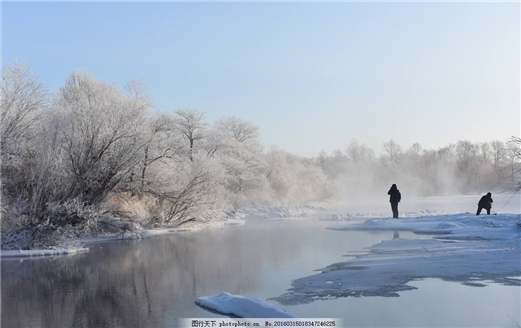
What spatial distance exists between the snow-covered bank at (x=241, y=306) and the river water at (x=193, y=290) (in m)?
0.25

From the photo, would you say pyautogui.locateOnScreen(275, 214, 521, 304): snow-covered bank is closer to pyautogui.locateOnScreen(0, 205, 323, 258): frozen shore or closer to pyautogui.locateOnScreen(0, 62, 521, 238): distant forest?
pyautogui.locateOnScreen(0, 62, 521, 238): distant forest

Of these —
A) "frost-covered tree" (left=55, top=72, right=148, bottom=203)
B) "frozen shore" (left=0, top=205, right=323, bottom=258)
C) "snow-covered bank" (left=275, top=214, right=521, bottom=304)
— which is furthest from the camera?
"frost-covered tree" (left=55, top=72, right=148, bottom=203)

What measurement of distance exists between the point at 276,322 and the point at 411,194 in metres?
74.8

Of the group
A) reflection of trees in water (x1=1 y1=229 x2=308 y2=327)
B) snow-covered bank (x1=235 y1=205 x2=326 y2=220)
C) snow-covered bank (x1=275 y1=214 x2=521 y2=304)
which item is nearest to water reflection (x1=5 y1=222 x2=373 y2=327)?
reflection of trees in water (x1=1 y1=229 x2=308 y2=327)

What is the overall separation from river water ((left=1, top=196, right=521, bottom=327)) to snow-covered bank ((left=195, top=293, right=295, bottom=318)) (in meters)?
0.25

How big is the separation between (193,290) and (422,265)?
560 cm

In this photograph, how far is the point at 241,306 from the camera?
8.64 metres

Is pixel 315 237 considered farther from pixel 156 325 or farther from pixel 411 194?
pixel 411 194

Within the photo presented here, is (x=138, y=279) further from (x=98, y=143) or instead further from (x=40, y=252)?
(x=98, y=143)

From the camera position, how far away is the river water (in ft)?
26.8

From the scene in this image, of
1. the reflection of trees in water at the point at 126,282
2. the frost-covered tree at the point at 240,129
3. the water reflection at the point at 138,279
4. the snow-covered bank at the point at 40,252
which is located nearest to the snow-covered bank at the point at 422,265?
the water reflection at the point at 138,279

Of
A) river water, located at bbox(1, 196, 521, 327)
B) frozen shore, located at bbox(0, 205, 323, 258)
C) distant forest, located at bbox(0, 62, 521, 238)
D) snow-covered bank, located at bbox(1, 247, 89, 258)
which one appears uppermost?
distant forest, located at bbox(0, 62, 521, 238)

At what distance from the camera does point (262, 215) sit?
3912 cm

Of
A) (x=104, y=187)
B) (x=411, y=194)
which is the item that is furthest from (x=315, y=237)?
(x=411, y=194)
